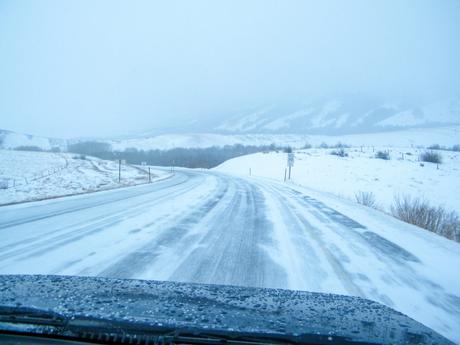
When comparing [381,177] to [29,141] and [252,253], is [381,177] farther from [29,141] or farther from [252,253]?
[29,141]

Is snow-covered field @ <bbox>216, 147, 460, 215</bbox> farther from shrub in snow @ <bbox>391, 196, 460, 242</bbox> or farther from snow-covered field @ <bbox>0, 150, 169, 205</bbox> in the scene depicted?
snow-covered field @ <bbox>0, 150, 169, 205</bbox>

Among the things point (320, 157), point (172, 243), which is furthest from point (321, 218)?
point (320, 157)

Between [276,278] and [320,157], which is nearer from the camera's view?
[276,278]

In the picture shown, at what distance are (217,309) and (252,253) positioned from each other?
3319 mm

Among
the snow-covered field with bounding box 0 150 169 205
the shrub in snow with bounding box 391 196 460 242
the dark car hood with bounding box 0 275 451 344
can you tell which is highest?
the dark car hood with bounding box 0 275 451 344

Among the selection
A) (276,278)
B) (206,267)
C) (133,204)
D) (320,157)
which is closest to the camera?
(276,278)

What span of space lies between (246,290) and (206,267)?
2039mm

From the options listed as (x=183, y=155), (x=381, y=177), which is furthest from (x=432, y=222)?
(x=183, y=155)

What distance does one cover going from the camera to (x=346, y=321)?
1.97 m

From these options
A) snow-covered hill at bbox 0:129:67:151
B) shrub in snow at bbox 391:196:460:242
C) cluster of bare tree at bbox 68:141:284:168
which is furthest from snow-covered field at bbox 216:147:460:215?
snow-covered hill at bbox 0:129:67:151

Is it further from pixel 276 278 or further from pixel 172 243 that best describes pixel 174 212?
pixel 276 278

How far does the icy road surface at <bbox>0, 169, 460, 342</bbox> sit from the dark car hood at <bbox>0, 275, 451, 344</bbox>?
1.44m

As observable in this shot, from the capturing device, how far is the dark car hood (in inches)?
69.9

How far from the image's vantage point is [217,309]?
82.0 inches
